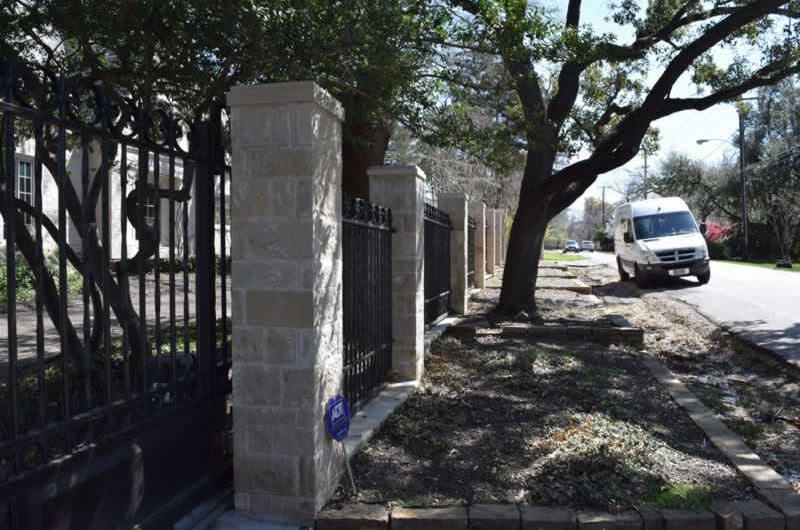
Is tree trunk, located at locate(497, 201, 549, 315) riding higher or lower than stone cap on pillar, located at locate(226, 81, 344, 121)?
lower

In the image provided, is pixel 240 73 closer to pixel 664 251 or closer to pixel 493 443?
pixel 493 443

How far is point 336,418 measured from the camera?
392cm

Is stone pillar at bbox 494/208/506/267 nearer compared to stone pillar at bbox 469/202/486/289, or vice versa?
stone pillar at bbox 469/202/486/289

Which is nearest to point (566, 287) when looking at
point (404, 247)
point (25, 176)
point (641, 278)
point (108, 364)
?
point (641, 278)

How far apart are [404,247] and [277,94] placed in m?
3.21

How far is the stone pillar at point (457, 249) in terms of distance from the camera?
10.9 m

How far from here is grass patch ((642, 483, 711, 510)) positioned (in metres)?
3.69

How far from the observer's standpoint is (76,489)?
281 centimetres

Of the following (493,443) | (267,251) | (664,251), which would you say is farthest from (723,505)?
(664,251)

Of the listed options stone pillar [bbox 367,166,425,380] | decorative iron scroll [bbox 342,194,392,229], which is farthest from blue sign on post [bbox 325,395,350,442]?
stone pillar [bbox 367,166,425,380]

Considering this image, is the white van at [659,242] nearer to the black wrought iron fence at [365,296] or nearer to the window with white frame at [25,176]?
the black wrought iron fence at [365,296]

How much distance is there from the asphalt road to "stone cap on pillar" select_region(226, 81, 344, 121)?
7.28 metres

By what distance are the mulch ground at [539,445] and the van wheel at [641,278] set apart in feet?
37.3

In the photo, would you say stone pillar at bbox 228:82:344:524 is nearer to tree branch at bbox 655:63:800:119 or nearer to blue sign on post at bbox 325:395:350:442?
blue sign on post at bbox 325:395:350:442
